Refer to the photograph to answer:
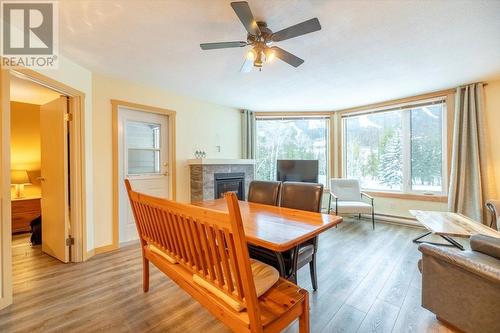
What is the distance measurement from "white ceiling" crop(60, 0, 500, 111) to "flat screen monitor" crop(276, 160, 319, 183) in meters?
1.43

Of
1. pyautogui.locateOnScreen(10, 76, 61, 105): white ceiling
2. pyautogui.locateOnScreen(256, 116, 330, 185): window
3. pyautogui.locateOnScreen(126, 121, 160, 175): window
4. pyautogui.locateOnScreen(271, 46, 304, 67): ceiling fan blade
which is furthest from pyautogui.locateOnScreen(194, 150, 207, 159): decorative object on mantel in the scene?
pyautogui.locateOnScreen(271, 46, 304, 67): ceiling fan blade

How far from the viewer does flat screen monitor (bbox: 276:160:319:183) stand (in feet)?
14.0

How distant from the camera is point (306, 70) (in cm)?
271

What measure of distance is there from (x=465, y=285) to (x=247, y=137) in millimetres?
3893

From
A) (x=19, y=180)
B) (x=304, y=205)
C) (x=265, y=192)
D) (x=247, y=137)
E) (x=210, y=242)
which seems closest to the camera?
(x=210, y=242)

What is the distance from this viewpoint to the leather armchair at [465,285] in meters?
1.27

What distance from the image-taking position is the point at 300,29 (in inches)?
60.3

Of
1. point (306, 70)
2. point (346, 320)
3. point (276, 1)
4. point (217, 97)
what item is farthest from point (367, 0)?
point (217, 97)

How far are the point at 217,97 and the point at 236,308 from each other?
3.45 m

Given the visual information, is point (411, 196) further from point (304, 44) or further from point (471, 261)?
point (304, 44)

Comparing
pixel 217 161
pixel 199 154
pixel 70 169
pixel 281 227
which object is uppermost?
pixel 199 154

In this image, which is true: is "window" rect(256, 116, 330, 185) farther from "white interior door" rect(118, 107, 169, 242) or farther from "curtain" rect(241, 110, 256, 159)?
"white interior door" rect(118, 107, 169, 242)

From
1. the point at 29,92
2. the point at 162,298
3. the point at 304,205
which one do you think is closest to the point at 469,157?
the point at 304,205

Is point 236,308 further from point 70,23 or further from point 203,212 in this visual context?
point 70,23
